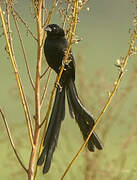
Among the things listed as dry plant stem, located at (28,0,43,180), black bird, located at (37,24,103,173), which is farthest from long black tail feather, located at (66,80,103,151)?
dry plant stem, located at (28,0,43,180)

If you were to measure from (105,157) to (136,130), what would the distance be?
34cm

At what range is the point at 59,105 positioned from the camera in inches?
57.9

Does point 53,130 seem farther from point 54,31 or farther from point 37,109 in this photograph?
point 54,31

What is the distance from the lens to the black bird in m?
1.34

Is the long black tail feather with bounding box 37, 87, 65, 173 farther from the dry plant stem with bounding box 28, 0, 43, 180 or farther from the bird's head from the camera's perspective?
the bird's head

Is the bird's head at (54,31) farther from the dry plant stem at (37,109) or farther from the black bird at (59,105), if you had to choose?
the dry plant stem at (37,109)

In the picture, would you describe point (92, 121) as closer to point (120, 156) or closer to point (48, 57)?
point (48, 57)

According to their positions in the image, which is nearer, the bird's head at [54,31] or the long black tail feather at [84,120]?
the long black tail feather at [84,120]

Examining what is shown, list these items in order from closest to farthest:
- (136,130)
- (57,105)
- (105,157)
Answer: (57,105) → (136,130) → (105,157)

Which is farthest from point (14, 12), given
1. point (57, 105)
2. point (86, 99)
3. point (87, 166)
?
point (87, 166)

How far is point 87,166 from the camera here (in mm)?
2506

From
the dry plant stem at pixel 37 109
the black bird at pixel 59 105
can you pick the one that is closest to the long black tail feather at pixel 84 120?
the black bird at pixel 59 105

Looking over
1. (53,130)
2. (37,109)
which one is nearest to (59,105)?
(53,130)

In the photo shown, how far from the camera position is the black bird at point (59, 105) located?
1336 millimetres
